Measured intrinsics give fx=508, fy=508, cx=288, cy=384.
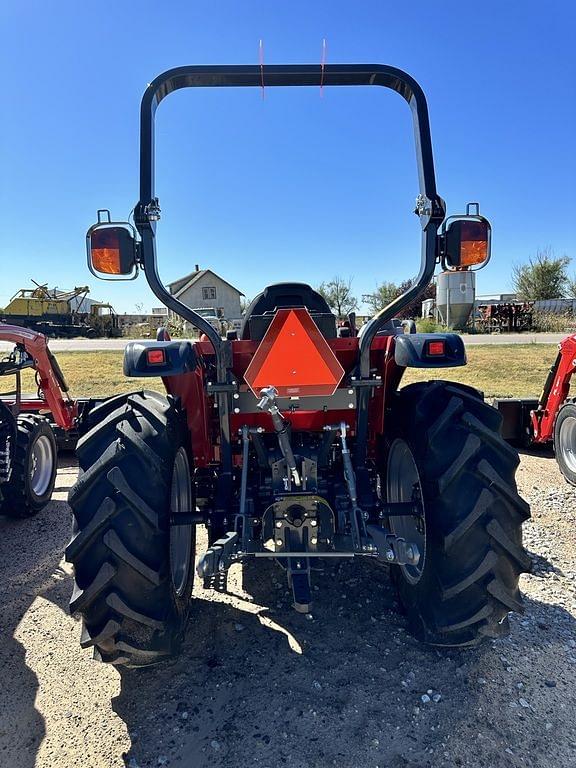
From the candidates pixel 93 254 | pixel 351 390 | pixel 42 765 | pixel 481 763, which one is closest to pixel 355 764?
pixel 481 763

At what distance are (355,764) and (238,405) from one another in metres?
1.50

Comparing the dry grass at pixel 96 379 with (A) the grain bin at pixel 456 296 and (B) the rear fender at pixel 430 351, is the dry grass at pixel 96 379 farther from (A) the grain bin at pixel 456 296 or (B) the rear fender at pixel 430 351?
(A) the grain bin at pixel 456 296

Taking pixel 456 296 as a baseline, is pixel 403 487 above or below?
below

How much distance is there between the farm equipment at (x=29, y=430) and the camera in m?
4.25

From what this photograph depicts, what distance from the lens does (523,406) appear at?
5883 millimetres

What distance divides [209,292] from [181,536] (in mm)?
4041

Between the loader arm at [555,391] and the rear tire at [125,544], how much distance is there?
14.3 ft

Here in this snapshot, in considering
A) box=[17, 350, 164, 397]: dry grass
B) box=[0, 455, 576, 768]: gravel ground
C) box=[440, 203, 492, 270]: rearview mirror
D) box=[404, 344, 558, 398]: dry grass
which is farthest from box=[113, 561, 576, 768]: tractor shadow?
box=[404, 344, 558, 398]: dry grass

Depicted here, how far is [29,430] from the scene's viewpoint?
460cm

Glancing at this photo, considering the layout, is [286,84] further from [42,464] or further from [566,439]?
[566,439]

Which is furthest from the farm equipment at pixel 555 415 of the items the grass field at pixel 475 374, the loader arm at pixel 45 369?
the loader arm at pixel 45 369

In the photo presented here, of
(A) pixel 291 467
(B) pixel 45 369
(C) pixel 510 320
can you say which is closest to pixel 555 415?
(A) pixel 291 467

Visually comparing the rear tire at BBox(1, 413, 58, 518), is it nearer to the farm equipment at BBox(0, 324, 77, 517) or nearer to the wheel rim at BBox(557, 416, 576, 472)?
the farm equipment at BBox(0, 324, 77, 517)

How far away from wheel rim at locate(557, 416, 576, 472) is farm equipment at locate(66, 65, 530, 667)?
3.04m
